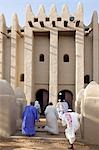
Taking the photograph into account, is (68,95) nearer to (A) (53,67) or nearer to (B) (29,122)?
(A) (53,67)

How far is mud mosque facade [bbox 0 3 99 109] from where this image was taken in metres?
25.3

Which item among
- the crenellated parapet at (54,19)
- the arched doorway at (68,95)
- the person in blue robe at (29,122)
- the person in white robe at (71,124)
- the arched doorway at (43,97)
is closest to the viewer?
the person in white robe at (71,124)

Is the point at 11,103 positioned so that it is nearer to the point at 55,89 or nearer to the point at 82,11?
the point at 55,89

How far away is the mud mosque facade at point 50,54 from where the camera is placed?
83.0 feet

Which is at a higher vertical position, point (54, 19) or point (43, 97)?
point (54, 19)

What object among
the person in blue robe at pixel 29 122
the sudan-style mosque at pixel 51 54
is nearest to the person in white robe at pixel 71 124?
the person in blue robe at pixel 29 122

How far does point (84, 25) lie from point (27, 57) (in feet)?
17.8

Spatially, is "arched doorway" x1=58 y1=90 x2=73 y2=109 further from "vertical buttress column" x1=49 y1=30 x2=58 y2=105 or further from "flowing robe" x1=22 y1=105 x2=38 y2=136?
"flowing robe" x1=22 y1=105 x2=38 y2=136

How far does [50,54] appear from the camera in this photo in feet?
84.0

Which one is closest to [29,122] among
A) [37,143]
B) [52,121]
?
[52,121]

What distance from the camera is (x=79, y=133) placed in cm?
1169

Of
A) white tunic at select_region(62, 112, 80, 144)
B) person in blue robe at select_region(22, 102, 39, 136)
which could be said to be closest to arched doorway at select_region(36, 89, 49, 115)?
person in blue robe at select_region(22, 102, 39, 136)

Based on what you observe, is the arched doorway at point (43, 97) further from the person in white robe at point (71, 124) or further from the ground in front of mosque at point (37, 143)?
the person in white robe at point (71, 124)

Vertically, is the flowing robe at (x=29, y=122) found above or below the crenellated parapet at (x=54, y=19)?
below
